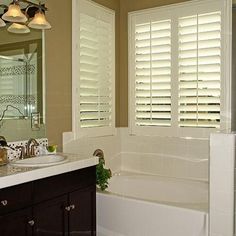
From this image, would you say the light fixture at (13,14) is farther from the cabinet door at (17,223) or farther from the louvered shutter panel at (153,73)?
the louvered shutter panel at (153,73)

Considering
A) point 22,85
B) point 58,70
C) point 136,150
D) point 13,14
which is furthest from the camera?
point 136,150

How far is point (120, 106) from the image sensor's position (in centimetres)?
390

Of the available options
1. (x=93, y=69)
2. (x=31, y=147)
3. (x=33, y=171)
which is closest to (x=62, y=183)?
(x=33, y=171)

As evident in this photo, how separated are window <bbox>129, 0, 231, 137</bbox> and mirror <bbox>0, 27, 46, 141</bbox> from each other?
130cm

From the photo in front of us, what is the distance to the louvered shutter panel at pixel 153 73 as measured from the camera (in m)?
3.53

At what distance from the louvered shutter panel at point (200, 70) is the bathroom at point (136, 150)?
104mm

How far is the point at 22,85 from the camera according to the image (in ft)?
8.88

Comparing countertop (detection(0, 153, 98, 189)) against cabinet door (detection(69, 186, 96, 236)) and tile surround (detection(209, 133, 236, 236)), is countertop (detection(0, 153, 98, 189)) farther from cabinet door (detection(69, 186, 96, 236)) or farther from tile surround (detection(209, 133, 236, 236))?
A: tile surround (detection(209, 133, 236, 236))

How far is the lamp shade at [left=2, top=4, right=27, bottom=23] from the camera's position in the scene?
243 centimetres

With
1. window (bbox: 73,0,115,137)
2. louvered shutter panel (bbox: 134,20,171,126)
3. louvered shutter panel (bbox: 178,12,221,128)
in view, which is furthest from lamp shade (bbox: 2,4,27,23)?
louvered shutter panel (bbox: 178,12,221,128)

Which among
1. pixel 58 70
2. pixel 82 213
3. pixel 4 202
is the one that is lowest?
pixel 82 213

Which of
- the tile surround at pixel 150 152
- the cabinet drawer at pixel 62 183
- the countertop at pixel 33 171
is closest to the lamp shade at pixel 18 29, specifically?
the tile surround at pixel 150 152

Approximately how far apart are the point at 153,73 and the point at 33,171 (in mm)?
2043

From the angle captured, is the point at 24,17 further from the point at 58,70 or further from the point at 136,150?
the point at 136,150
